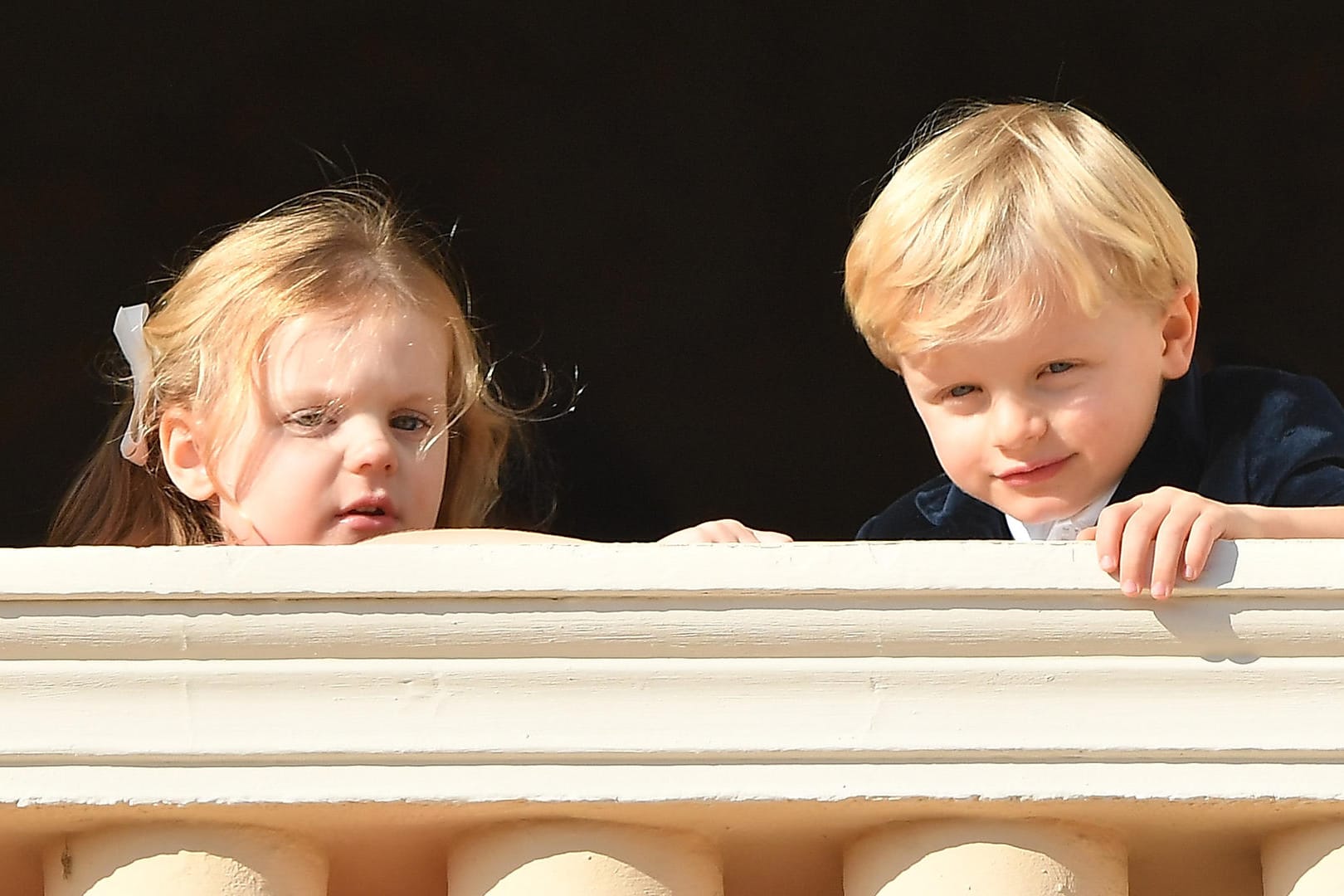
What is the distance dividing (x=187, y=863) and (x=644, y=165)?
7.08ft

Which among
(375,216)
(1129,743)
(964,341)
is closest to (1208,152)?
(375,216)

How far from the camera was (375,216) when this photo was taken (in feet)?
7.88

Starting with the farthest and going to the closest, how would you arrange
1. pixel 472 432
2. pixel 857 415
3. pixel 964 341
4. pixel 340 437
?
pixel 857 415
pixel 472 432
pixel 340 437
pixel 964 341

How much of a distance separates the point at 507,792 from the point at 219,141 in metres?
2.16

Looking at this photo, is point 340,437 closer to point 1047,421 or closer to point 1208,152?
point 1047,421

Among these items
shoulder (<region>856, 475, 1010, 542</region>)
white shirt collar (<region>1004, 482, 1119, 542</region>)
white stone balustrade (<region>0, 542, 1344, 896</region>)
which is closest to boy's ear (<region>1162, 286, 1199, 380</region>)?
white shirt collar (<region>1004, 482, 1119, 542</region>)

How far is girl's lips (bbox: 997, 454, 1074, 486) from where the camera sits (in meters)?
1.78

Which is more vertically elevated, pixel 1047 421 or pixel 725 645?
pixel 1047 421

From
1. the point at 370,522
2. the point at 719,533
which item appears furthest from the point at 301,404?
the point at 719,533

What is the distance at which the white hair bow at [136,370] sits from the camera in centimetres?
221

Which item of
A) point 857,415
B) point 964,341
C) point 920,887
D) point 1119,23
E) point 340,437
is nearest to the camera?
point 920,887

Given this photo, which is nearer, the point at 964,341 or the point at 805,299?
the point at 964,341

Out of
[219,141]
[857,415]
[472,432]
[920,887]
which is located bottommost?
[920,887]

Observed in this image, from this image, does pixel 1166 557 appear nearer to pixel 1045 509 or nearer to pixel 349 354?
pixel 1045 509
